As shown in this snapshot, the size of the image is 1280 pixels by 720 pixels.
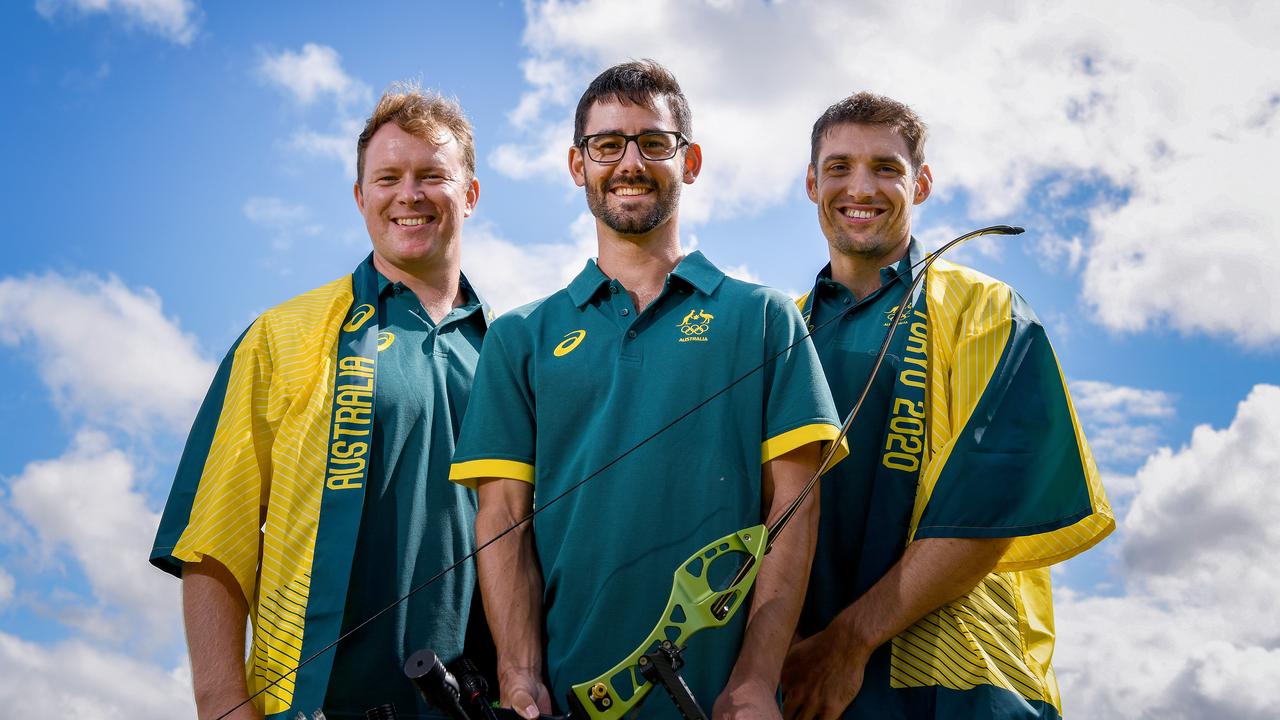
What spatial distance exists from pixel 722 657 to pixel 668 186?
1.50m

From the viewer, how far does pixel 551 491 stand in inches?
145

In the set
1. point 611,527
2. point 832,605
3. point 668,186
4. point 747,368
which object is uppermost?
point 668,186

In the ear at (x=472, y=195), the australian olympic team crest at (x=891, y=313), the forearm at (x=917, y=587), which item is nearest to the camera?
the forearm at (x=917, y=587)

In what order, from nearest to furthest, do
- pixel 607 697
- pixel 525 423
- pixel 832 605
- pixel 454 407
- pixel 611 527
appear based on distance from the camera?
pixel 607 697 → pixel 611 527 → pixel 525 423 → pixel 832 605 → pixel 454 407

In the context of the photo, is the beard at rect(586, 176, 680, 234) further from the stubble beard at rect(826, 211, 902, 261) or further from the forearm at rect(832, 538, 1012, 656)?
the forearm at rect(832, 538, 1012, 656)

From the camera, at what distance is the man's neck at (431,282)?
4.69 m

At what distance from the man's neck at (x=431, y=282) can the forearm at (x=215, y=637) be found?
1.24 m

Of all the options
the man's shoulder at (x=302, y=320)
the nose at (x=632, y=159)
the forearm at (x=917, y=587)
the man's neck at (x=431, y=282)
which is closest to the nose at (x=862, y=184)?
the nose at (x=632, y=159)

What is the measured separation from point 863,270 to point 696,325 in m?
1.25

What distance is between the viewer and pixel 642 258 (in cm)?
398

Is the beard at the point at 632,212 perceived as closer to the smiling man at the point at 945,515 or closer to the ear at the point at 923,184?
the smiling man at the point at 945,515

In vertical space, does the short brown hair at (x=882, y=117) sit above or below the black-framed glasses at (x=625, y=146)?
above

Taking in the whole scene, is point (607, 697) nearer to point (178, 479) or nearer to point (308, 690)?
point (308, 690)

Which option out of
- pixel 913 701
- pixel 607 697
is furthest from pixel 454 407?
pixel 913 701
